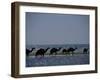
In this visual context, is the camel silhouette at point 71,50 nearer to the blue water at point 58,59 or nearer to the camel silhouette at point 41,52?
the blue water at point 58,59

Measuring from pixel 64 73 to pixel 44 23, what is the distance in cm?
36

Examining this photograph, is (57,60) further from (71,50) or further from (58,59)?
(71,50)

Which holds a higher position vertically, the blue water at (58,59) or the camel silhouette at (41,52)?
the camel silhouette at (41,52)

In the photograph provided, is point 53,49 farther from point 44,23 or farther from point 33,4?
point 33,4

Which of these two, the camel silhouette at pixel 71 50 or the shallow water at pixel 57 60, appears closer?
the shallow water at pixel 57 60

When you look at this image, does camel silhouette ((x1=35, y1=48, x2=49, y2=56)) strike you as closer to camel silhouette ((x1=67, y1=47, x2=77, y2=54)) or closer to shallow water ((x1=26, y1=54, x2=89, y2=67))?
shallow water ((x1=26, y1=54, x2=89, y2=67))

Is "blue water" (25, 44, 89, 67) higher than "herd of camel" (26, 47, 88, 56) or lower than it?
lower

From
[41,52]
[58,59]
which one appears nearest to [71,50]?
[58,59]

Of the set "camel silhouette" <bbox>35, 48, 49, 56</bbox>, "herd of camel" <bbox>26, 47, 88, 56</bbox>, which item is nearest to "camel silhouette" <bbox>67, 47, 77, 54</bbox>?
"herd of camel" <bbox>26, 47, 88, 56</bbox>

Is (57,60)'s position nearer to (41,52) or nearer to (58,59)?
(58,59)

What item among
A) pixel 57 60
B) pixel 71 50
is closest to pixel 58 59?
pixel 57 60

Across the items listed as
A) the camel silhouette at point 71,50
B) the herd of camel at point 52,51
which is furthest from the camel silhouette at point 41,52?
the camel silhouette at point 71,50

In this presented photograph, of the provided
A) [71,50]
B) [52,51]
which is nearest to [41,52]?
[52,51]

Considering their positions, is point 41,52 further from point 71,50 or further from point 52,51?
point 71,50
